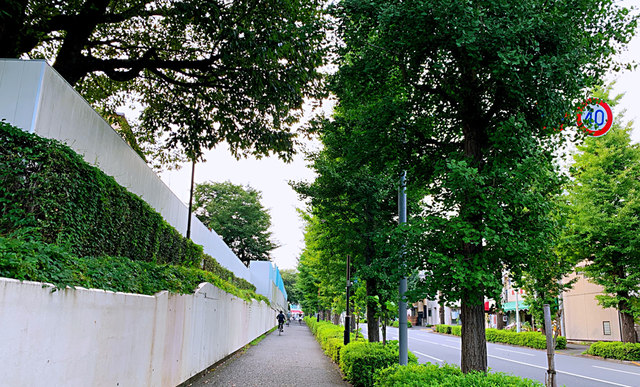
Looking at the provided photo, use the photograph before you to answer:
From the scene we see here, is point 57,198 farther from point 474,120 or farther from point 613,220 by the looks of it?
point 613,220

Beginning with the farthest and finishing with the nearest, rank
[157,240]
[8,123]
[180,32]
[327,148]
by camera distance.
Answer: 1. [327,148]
2. [180,32]
3. [157,240]
4. [8,123]

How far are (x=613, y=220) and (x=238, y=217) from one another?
4154 cm

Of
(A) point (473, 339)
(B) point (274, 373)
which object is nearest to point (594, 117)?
(A) point (473, 339)

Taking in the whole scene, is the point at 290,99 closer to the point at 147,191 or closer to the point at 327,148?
the point at 327,148

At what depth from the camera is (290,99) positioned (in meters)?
10.8

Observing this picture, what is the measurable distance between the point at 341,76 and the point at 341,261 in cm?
1241

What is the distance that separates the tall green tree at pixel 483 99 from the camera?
489 cm

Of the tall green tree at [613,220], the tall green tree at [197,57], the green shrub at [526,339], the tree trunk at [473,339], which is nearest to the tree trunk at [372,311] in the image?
the tall green tree at [197,57]

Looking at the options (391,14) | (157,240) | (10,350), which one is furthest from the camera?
(157,240)

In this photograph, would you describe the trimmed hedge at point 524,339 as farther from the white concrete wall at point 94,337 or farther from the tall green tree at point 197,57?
the white concrete wall at point 94,337

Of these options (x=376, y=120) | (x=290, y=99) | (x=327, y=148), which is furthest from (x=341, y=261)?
(x=376, y=120)

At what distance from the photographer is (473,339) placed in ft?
18.1

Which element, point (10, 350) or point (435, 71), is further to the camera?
point (435, 71)

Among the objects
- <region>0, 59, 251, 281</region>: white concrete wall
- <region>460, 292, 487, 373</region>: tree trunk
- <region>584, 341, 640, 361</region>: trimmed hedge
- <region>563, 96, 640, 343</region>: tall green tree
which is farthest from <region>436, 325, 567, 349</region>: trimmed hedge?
<region>0, 59, 251, 281</region>: white concrete wall
